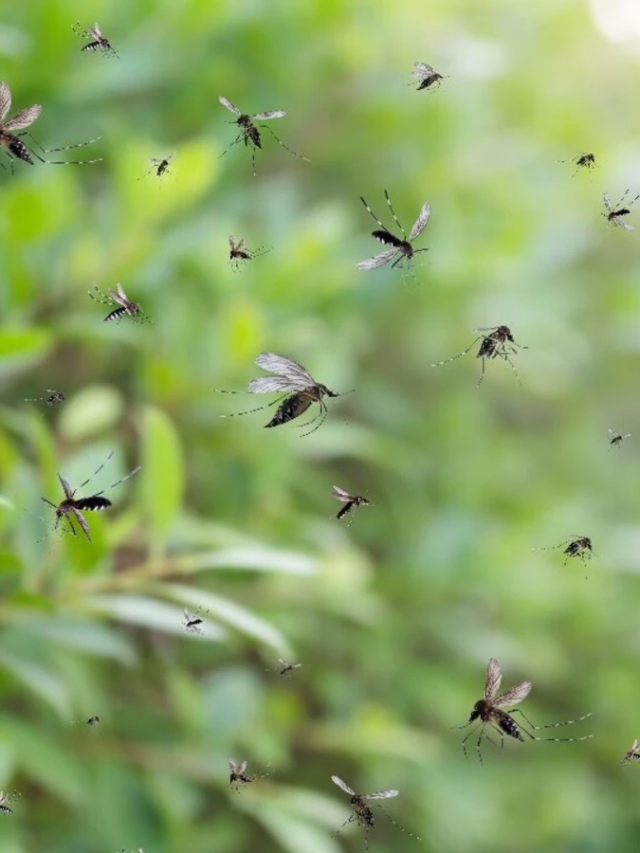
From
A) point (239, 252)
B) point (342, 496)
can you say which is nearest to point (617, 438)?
point (342, 496)

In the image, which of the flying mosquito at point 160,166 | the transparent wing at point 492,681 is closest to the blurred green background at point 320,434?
the flying mosquito at point 160,166

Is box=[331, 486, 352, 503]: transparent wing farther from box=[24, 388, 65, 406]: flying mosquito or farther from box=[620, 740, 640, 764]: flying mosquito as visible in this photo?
box=[620, 740, 640, 764]: flying mosquito

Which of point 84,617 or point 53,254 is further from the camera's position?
point 53,254

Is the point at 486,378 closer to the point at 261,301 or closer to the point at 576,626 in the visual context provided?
the point at 576,626

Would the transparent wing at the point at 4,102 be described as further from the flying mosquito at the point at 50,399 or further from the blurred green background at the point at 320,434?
the flying mosquito at the point at 50,399

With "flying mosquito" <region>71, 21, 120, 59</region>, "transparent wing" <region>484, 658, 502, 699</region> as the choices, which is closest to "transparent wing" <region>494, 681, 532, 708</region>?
"transparent wing" <region>484, 658, 502, 699</region>

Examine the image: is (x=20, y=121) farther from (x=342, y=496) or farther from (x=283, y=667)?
(x=283, y=667)

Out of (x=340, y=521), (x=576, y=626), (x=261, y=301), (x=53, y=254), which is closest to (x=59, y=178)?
(x=53, y=254)
